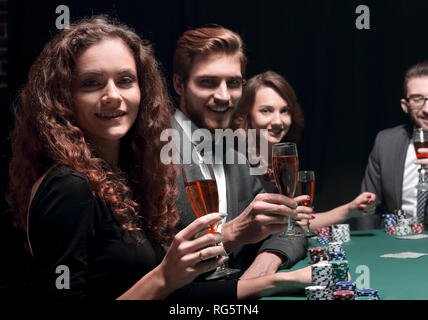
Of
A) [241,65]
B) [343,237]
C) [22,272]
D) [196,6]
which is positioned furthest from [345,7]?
[22,272]

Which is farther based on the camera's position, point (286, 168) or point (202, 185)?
point (286, 168)

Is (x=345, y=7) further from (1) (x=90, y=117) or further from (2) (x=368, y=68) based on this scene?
(1) (x=90, y=117)

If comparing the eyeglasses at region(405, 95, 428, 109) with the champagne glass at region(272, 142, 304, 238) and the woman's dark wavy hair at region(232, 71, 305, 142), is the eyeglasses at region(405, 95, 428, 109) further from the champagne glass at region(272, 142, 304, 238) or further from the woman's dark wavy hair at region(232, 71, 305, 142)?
the champagne glass at region(272, 142, 304, 238)

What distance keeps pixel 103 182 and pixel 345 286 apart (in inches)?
29.4

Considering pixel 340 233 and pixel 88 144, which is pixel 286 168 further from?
pixel 340 233

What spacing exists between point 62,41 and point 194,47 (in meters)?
1.21

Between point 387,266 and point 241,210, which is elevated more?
point 241,210

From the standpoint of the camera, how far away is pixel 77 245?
122 centimetres

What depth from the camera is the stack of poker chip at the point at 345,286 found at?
1380 millimetres

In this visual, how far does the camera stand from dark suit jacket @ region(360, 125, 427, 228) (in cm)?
378

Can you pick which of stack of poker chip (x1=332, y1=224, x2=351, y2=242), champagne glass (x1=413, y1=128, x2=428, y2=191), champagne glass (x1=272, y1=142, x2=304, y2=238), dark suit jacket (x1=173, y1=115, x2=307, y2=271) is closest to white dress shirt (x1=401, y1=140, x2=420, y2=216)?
champagne glass (x1=413, y1=128, x2=428, y2=191)

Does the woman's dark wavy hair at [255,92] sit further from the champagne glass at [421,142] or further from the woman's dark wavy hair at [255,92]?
the champagne glass at [421,142]

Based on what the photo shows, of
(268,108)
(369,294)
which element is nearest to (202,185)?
(369,294)

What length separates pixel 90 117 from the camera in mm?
1434
